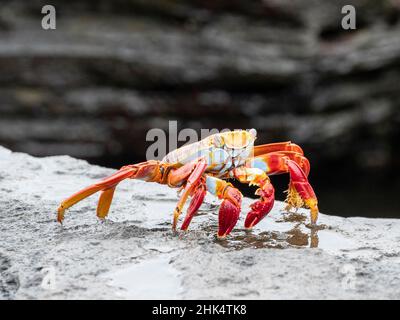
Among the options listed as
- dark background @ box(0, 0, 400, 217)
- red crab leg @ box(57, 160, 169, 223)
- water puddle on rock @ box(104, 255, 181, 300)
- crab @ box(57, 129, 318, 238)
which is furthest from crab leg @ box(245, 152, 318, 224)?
dark background @ box(0, 0, 400, 217)

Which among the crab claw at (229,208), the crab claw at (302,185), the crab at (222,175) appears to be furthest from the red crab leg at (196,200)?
the crab claw at (302,185)

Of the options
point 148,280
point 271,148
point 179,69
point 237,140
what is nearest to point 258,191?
point 237,140

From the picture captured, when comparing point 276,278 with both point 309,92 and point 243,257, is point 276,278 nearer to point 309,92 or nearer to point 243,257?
point 243,257

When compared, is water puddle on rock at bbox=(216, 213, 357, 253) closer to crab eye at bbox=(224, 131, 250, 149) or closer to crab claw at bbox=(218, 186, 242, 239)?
crab claw at bbox=(218, 186, 242, 239)

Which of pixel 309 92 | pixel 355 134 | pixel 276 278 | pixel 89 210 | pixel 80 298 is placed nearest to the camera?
pixel 80 298

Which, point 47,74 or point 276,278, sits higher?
point 47,74

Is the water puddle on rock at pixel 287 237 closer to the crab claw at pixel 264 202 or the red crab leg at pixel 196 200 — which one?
the crab claw at pixel 264 202

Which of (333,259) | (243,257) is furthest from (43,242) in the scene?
(333,259)
